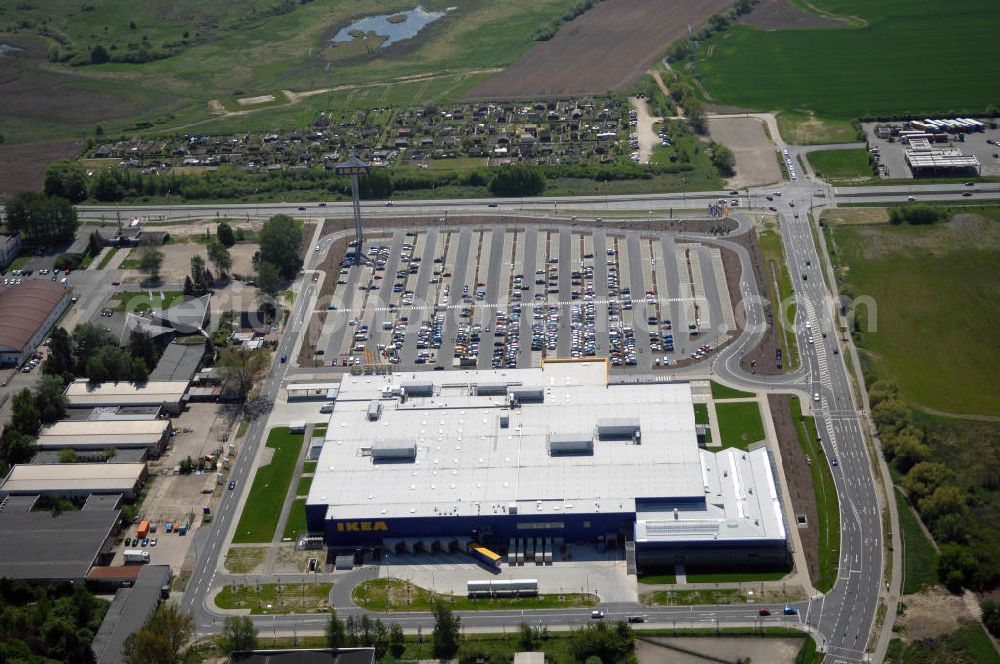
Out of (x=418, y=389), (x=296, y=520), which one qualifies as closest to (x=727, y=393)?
(x=418, y=389)

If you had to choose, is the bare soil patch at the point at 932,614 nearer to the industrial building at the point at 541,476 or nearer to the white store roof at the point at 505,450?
the industrial building at the point at 541,476

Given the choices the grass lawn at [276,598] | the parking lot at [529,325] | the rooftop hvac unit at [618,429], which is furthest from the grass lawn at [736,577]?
the parking lot at [529,325]

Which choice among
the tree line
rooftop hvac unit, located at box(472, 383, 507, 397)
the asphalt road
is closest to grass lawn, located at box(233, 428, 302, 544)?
the asphalt road

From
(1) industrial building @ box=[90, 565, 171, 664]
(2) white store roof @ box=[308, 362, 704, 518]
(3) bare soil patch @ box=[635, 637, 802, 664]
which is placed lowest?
(3) bare soil patch @ box=[635, 637, 802, 664]

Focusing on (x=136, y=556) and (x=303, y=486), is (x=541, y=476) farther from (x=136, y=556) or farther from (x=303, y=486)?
(x=136, y=556)

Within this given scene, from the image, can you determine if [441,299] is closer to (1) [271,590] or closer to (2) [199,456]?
(2) [199,456]

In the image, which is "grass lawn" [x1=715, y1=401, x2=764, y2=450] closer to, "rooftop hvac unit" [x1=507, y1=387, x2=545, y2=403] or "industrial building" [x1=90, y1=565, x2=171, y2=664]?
"rooftop hvac unit" [x1=507, y1=387, x2=545, y2=403]
